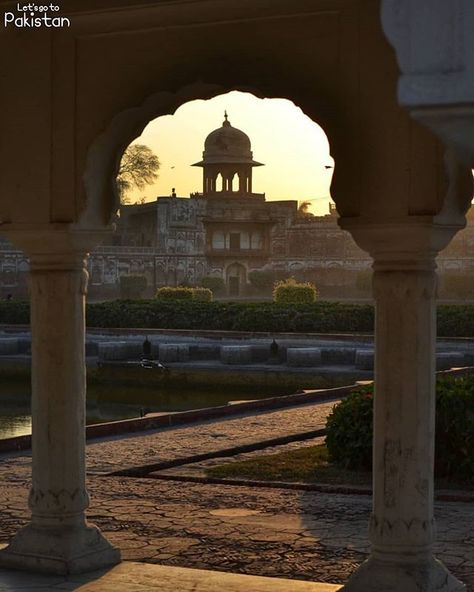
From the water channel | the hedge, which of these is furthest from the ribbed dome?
the water channel

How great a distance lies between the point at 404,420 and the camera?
529 centimetres

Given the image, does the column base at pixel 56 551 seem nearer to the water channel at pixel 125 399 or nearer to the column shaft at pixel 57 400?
the column shaft at pixel 57 400

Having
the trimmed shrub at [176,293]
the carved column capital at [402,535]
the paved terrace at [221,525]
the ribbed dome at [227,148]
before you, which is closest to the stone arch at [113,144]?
the paved terrace at [221,525]

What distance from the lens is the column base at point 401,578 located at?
16.9 feet

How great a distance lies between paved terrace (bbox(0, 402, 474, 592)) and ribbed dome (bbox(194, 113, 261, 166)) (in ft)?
152

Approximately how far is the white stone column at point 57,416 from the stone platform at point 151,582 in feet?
0.50

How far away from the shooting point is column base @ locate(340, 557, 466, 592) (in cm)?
516

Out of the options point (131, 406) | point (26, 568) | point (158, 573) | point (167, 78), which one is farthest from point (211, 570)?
point (131, 406)

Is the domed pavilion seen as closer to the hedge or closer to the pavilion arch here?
the hedge

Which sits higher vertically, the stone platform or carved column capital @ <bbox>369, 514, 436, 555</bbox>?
carved column capital @ <bbox>369, 514, 436, 555</bbox>

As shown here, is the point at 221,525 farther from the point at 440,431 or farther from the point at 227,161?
the point at 227,161

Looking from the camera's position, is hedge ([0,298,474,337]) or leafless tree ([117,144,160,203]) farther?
leafless tree ([117,144,160,203])

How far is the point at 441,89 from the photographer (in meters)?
2.83

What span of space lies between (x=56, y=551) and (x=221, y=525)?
6.41 feet
